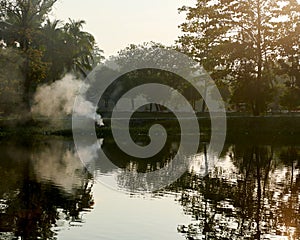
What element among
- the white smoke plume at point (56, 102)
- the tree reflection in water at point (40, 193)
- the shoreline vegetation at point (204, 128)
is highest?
the white smoke plume at point (56, 102)

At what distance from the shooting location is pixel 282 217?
18844mm

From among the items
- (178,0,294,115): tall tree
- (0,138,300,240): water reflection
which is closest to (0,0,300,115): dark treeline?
(178,0,294,115): tall tree

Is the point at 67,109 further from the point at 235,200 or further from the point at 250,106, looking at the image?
the point at 235,200

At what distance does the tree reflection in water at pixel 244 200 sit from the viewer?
17.1m

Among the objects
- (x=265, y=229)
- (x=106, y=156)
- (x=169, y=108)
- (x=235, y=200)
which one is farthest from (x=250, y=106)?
(x=265, y=229)

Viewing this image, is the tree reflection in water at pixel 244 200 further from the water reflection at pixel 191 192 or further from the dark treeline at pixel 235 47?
the dark treeline at pixel 235 47

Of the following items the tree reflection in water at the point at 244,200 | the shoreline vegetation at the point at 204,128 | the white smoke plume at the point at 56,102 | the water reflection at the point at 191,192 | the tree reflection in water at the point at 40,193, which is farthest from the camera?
the white smoke plume at the point at 56,102

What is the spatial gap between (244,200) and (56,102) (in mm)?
49623

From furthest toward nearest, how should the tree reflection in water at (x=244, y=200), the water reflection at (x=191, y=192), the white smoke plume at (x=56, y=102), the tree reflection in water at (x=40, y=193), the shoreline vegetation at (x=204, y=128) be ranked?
1. the white smoke plume at (x=56, y=102)
2. the shoreline vegetation at (x=204, y=128)
3. the tree reflection in water at (x=40, y=193)
4. the water reflection at (x=191, y=192)
5. the tree reflection in water at (x=244, y=200)

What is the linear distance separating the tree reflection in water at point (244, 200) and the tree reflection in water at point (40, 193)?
430cm

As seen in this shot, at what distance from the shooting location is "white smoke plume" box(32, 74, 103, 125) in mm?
68312

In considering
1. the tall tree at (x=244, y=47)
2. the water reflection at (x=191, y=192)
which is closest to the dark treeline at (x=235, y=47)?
the tall tree at (x=244, y=47)

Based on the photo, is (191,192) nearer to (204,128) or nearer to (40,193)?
(40,193)

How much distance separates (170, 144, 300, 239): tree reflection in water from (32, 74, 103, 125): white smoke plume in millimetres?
36275
